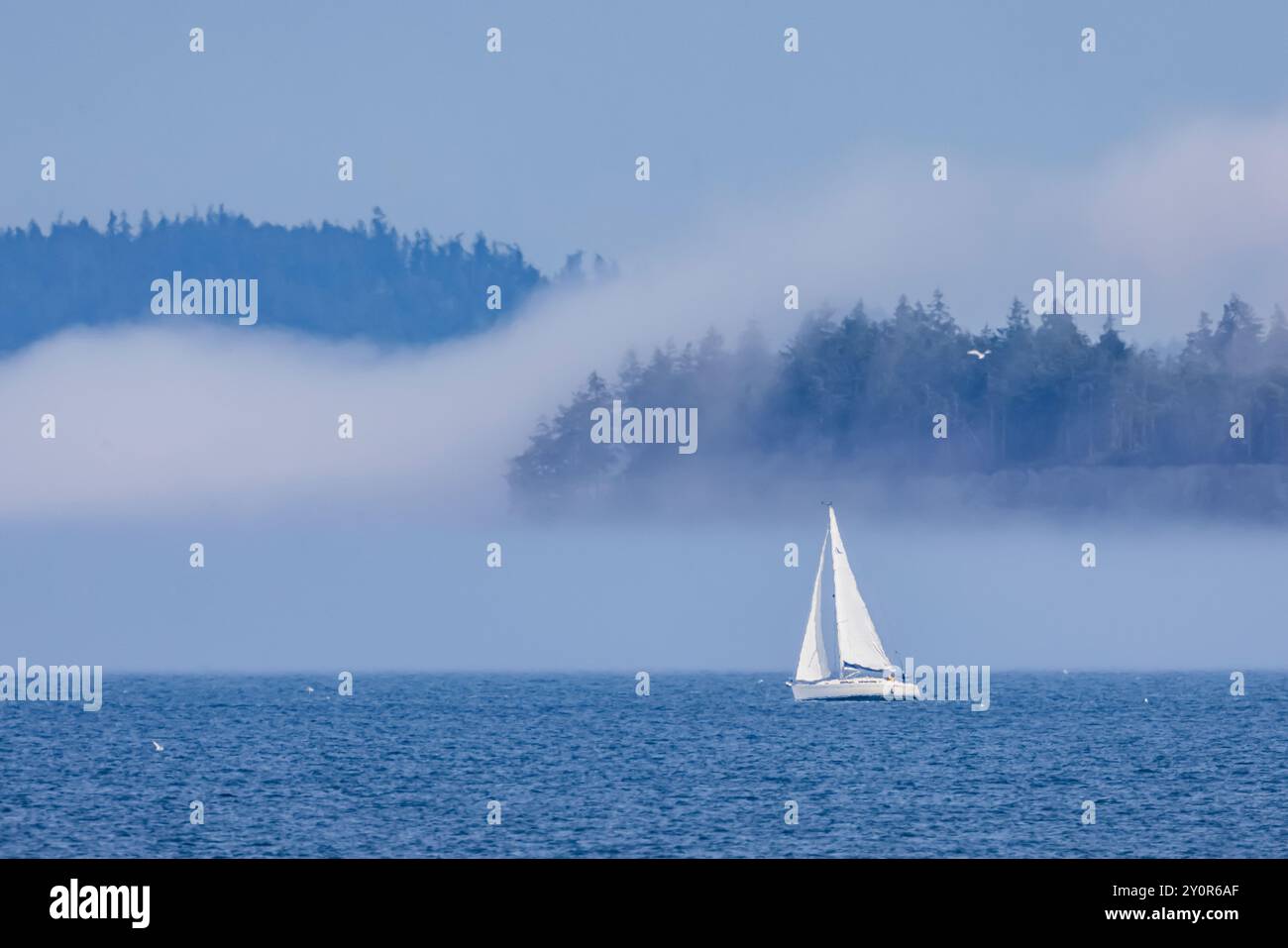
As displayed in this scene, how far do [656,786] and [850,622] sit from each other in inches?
1947

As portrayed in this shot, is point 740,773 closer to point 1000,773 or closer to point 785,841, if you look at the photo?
point 1000,773

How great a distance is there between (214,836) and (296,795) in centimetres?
1403

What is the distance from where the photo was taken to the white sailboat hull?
137500 mm

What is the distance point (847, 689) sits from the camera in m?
138

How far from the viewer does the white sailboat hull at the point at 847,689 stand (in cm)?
13750
